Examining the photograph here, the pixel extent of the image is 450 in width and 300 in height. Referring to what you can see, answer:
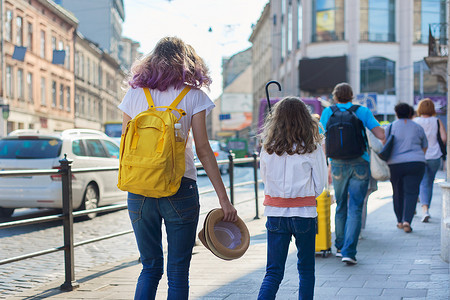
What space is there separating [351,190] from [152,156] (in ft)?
12.2

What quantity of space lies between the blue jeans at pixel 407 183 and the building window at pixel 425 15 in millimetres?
34805

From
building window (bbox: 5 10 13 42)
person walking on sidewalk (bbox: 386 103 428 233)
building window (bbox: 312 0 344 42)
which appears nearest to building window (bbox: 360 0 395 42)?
building window (bbox: 312 0 344 42)

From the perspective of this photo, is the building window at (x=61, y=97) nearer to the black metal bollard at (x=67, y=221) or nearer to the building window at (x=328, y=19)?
the building window at (x=328, y=19)

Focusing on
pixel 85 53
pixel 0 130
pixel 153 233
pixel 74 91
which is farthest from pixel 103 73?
pixel 153 233

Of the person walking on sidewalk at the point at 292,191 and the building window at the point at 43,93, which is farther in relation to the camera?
the building window at the point at 43,93

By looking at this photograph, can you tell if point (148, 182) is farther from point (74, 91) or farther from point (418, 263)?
point (74, 91)

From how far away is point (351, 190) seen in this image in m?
6.47

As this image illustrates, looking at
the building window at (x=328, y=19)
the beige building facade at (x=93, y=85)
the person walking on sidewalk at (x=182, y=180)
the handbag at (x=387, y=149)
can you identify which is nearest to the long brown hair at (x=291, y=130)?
the person walking on sidewalk at (x=182, y=180)

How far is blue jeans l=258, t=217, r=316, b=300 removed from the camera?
13.5 feet

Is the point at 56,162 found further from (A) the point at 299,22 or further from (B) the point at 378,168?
(A) the point at 299,22

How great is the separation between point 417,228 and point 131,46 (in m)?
88.9

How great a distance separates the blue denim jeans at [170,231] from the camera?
329 cm

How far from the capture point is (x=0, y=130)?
34.7m

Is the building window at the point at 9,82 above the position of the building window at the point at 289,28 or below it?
below
